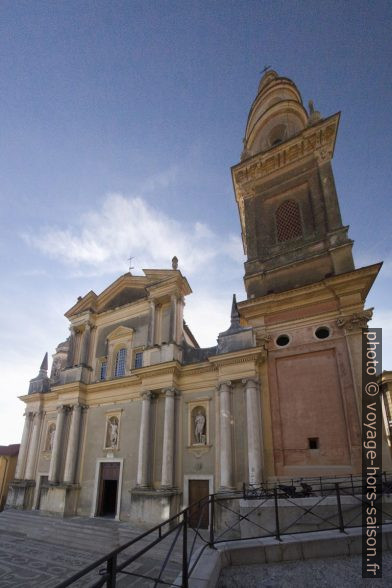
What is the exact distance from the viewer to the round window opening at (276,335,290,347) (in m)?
15.3

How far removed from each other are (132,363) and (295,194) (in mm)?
14319

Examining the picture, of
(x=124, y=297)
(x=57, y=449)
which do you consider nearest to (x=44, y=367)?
(x=57, y=449)

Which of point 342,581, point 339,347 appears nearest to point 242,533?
point 342,581

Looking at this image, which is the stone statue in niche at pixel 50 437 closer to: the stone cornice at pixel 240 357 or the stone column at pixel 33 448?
the stone column at pixel 33 448

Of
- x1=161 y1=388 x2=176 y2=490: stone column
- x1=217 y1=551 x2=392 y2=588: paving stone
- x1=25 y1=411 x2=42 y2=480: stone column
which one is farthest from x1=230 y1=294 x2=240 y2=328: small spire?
x1=25 y1=411 x2=42 y2=480: stone column

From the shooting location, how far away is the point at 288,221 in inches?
749

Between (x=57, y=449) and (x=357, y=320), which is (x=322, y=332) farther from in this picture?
(x=57, y=449)

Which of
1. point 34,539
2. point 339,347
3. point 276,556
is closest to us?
point 276,556

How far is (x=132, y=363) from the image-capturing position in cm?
1986

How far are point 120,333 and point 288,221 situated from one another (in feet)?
41.7

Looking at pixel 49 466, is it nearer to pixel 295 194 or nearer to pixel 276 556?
pixel 276 556

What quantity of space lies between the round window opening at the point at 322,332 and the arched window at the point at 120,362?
39.2ft

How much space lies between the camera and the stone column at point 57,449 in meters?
18.7

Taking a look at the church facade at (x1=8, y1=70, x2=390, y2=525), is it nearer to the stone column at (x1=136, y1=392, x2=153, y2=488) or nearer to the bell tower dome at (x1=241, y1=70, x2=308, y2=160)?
the stone column at (x1=136, y1=392, x2=153, y2=488)
